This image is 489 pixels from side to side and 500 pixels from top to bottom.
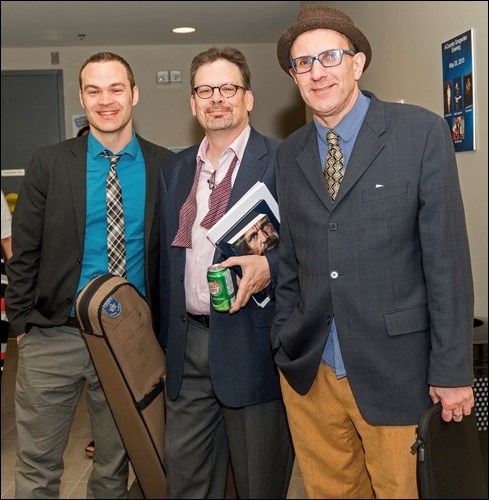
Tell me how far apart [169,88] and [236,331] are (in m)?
6.20

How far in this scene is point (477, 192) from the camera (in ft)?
10.9

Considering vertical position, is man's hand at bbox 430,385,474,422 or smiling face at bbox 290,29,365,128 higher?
smiling face at bbox 290,29,365,128

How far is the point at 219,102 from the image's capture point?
2.25 metres

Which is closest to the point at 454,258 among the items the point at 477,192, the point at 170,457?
the point at 170,457

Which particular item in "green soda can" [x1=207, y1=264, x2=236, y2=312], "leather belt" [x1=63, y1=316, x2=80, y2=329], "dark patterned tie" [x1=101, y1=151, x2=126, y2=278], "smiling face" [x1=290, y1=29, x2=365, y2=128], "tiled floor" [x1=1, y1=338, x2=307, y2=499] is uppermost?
"smiling face" [x1=290, y1=29, x2=365, y2=128]

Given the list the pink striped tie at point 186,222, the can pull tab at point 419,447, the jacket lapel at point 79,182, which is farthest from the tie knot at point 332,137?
the jacket lapel at point 79,182

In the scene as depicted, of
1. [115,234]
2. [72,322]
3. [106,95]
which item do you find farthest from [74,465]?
[106,95]

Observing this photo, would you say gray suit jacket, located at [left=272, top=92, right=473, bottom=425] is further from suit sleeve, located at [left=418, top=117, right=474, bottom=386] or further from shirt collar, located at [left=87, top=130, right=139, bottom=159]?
shirt collar, located at [left=87, top=130, right=139, bottom=159]

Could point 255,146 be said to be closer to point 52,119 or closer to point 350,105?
point 350,105

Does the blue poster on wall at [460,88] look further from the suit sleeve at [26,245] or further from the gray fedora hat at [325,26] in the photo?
the suit sleeve at [26,245]

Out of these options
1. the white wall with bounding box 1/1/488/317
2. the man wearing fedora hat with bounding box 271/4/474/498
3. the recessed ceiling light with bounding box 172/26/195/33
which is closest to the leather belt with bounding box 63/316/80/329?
the man wearing fedora hat with bounding box 271/4/474/498

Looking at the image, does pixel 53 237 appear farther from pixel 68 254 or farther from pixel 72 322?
pixel 72 322

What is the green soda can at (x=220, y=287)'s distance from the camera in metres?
2.08

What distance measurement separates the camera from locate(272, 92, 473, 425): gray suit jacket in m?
1.73
